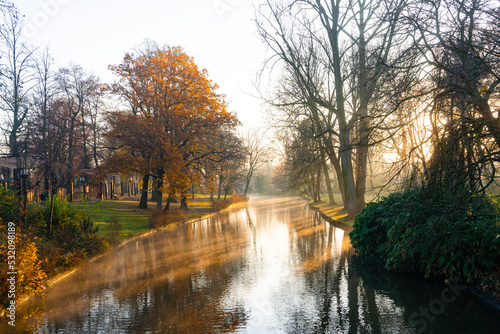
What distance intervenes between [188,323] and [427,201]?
5484mm

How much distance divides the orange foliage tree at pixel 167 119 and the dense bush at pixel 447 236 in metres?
18.6

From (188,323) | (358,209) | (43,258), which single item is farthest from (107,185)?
(188,323)

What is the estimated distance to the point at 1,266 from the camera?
27.2ft

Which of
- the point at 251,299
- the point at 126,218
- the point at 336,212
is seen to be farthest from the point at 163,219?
the point at 251,299

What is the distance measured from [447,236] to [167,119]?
23806 mm

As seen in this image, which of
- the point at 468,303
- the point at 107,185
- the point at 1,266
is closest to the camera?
the point at 468,303

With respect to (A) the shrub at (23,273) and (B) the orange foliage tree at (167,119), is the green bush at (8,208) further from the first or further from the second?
(B) the orange foliage tree at (167,119)

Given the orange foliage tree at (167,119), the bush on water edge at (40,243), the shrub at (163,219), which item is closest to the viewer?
the bush on water edge at (40,243)

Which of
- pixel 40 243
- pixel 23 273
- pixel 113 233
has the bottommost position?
pixel 113 233

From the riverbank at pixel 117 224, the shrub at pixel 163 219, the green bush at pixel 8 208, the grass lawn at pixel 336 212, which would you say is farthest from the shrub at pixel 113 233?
the grass lawn at pixel 336 212

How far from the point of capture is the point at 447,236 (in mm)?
8492

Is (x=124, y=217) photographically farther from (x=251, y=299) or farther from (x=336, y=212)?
(x=251, y=299)

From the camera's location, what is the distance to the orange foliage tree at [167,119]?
26.7m

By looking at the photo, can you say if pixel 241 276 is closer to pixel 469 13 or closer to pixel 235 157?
pixel 469 13
